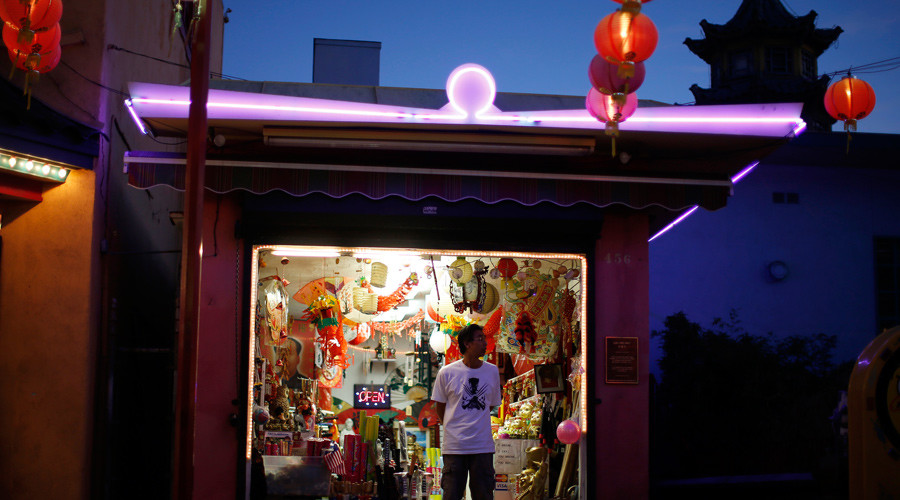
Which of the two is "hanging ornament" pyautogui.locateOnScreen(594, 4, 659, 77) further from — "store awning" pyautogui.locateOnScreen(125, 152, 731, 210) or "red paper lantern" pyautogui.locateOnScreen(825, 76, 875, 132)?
"red paper lantern" pyautogui.locateOnScreen(825, 76, 875, 132)

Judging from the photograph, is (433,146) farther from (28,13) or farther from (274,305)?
(274,305)

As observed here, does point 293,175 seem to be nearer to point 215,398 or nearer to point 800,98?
point 215,398

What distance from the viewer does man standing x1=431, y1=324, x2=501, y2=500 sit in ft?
22.2

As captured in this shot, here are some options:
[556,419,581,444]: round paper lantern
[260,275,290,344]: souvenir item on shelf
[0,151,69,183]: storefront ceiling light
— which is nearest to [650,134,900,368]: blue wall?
[556,419,581,444]: round paper lantern

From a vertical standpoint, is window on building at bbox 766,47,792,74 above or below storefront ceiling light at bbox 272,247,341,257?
above

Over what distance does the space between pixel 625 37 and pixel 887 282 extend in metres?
12.1

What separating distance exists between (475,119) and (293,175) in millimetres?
1724

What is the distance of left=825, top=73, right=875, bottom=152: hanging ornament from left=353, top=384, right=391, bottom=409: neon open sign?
22.5ft

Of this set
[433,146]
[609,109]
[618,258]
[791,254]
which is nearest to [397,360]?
[618,258]

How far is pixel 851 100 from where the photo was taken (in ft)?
24.5

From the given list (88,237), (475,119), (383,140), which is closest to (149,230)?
(88,237)

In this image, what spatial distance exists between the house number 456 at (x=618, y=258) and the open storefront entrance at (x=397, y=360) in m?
0.28

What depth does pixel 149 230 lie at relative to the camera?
1016 centimetres

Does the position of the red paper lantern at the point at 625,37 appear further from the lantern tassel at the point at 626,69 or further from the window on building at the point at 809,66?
the window on building at the point at 809,66
